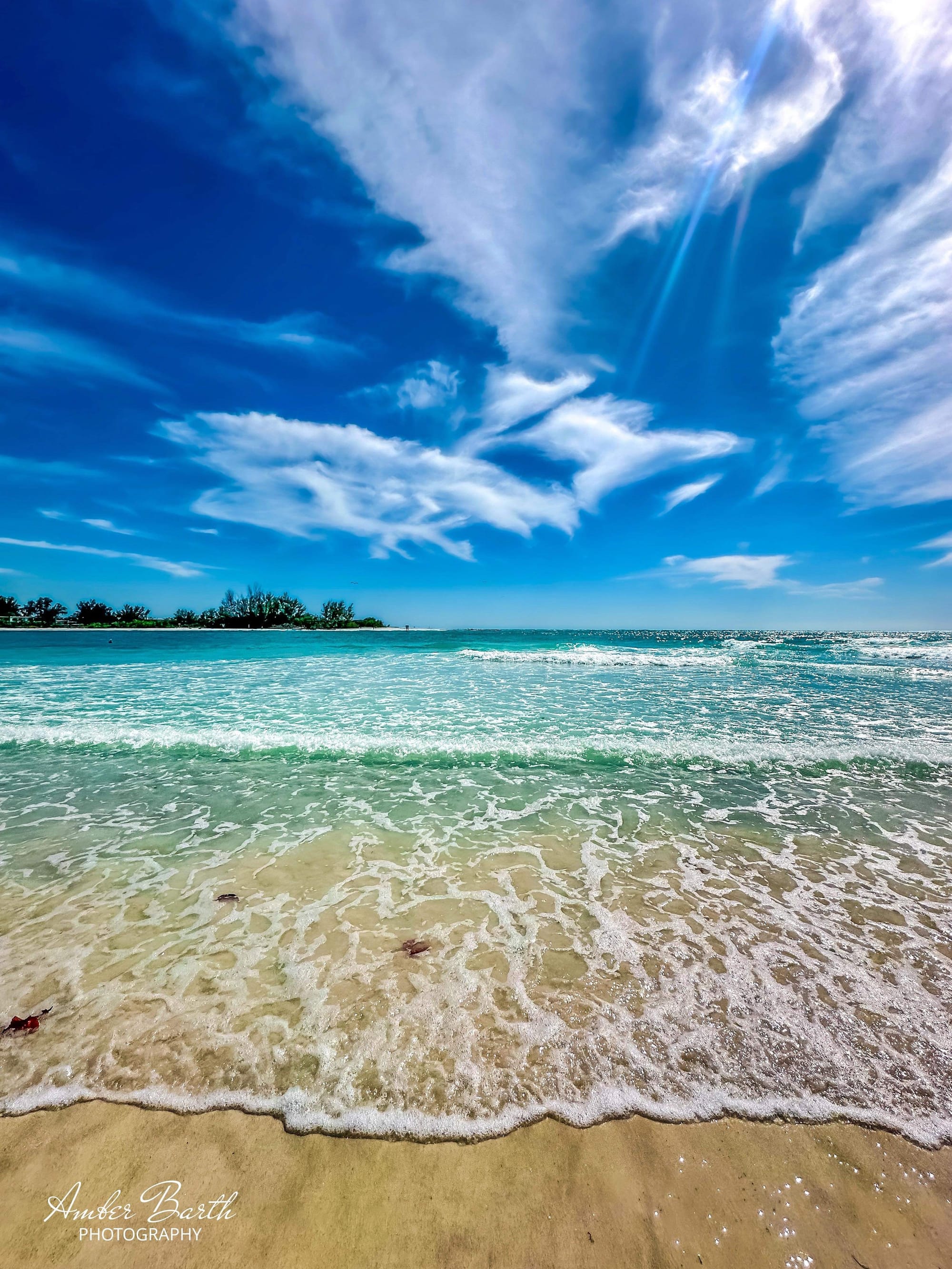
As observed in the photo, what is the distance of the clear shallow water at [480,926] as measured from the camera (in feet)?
9.81

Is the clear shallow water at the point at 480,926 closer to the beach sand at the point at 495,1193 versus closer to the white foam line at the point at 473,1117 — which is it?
the white foam line at the point at 473,1117

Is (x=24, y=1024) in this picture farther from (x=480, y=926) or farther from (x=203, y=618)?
(x=203, y=618)

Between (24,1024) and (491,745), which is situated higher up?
(491,745)

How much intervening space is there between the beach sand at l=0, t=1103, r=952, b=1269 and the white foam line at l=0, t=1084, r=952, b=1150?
2.0 inches

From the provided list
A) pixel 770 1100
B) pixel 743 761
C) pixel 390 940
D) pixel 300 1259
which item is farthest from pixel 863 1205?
pixel 743 761

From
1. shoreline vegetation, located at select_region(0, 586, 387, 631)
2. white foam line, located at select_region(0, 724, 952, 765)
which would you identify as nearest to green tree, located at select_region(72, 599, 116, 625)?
shoreline vegetation, located at select_region(0, 586, 387, 631)

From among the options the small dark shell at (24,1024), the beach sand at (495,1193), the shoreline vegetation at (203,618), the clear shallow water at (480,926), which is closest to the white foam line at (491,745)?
the clear shallow water at (480,926)

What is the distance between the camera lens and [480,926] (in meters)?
4.58

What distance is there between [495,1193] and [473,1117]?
38 centimetres

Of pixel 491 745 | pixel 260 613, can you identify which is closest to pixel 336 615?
pixel 260 613

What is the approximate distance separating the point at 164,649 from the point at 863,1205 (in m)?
51.2

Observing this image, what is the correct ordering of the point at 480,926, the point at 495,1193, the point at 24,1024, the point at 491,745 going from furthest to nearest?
the point at 491,745 → the point at 480,926 → the point at 24,1024 → the point at 495,1193

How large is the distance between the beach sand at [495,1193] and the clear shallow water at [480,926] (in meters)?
0.16

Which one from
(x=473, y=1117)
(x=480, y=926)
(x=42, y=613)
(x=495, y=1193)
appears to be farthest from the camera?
(x=42, y=613)
